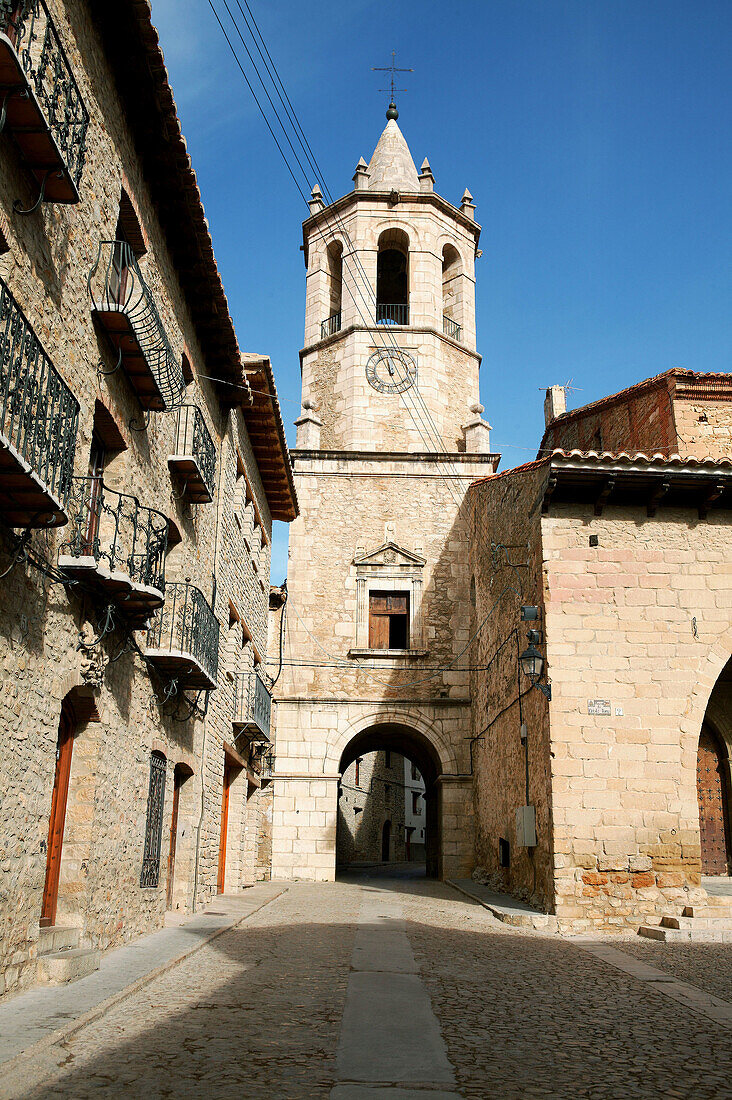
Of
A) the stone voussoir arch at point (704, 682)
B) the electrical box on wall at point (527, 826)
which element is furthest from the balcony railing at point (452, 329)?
the electrical box on wall at point (527, 826)

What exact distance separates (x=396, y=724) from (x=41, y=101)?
56.3ft

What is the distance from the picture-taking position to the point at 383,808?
134 feet

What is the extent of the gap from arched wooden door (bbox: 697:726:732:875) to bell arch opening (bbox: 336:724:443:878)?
920cm

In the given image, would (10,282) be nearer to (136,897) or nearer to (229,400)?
(136,897)

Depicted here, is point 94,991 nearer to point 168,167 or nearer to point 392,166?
point 168,167

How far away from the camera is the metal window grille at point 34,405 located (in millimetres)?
5234

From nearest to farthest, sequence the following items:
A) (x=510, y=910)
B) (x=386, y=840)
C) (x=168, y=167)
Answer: (x=168, y=167)
(x=510, y=910)
(x=386, y=840)

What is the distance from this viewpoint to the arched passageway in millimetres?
16172

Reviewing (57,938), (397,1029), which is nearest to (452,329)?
(57,938)

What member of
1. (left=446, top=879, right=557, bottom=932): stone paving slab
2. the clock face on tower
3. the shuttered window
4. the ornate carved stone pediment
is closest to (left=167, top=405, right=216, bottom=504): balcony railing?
(left=446, top=879, right=557, bottom=932): stone paving slab

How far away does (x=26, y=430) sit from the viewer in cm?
552

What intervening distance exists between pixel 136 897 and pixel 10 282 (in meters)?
5.80

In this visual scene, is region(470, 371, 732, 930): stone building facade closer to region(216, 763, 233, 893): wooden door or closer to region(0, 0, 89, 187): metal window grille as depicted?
region(216, 763, 233, 893): wooden door

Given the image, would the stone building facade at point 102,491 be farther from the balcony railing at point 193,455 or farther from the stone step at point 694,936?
the stone step at point 694,936
